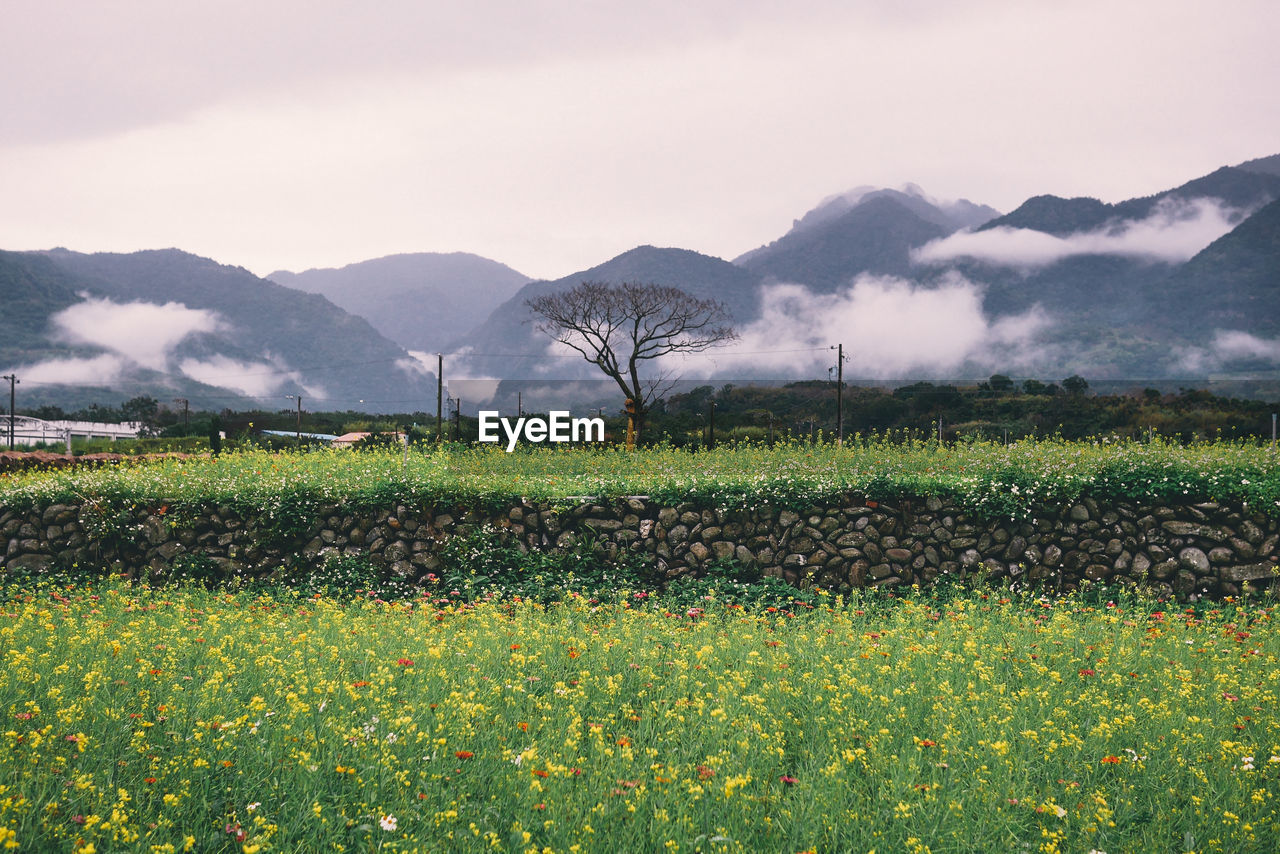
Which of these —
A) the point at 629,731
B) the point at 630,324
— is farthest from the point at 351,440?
the point at 629,731

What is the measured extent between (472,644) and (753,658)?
1979 millimetres

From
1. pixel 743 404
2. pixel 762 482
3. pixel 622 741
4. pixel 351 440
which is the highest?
pixel 743 404

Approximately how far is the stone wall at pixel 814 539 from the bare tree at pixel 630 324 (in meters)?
21.1

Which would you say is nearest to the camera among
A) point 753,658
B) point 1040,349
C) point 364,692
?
point 364,692

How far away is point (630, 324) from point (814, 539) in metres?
23.4

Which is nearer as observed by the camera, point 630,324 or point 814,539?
point 814,539

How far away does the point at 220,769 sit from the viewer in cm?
363

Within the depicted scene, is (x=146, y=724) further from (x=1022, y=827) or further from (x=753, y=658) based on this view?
(x=1022, y=827)

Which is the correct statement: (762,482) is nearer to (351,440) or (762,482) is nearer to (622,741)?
(622,741)

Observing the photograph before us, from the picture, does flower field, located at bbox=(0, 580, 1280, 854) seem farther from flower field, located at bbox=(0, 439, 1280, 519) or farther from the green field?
flower field, located at bbox=(0, 439, 1280, 519)

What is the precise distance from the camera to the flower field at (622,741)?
3242 millimetres

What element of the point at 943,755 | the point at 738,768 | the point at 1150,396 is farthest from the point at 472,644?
the point at 1150,396

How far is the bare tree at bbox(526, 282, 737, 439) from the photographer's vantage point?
3216cm

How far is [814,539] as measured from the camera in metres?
10.3
